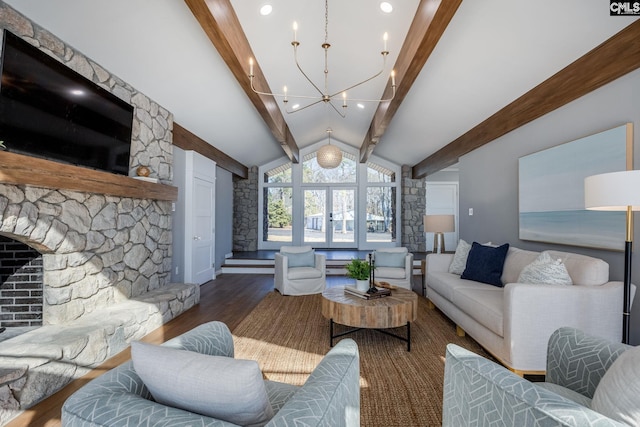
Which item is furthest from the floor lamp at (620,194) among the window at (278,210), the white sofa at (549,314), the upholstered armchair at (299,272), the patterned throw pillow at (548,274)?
the window at (278,210)

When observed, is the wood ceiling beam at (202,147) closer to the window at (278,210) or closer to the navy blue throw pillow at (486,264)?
the window at (278,210)

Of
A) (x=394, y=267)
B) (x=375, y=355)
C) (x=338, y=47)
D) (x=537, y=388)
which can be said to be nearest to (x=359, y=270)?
(x=375, y=355)

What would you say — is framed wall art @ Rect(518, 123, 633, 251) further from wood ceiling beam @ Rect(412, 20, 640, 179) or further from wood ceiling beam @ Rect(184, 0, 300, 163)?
wood ceiling beam @ Rect(184, 0, 300, 163)

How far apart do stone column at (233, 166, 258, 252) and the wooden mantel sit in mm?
5144

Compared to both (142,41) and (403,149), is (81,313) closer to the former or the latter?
(142,41)

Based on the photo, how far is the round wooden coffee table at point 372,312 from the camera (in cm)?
284

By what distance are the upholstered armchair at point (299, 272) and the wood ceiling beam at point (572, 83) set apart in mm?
3048

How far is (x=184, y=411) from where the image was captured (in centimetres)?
87

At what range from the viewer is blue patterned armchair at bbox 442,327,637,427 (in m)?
0.91

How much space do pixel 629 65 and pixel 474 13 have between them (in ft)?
3.89

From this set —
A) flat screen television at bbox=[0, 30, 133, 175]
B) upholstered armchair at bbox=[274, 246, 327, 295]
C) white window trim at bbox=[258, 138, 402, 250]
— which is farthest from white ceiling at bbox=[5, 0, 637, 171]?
white window trim at bbox=[258, 138, 402, 250]

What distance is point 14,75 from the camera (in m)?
2.23

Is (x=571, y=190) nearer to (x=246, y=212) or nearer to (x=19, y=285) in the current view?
(x=19, y=285)

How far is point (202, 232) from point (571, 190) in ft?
17.0
